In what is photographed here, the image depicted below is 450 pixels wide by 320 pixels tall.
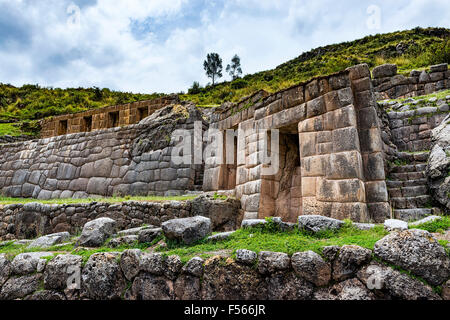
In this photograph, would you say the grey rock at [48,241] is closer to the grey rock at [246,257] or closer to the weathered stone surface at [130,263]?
the weathered stone surface at [130,263]

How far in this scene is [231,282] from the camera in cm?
272

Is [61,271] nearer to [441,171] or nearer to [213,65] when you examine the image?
[441,171]

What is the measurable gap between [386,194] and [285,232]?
7.23 ft

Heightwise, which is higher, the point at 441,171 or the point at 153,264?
the point at 441,171

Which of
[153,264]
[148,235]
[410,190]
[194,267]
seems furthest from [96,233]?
Answer: [410,190]

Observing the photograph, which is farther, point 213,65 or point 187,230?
point 213,65

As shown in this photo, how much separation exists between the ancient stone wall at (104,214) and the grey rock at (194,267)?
3.45 metres

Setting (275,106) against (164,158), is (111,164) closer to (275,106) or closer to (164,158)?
(164,158)

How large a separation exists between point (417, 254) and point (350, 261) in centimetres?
49

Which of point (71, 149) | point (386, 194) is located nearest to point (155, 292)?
point (386, 194)

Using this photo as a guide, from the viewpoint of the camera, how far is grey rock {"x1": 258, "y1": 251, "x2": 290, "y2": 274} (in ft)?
8.53

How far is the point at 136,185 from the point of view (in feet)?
31.4

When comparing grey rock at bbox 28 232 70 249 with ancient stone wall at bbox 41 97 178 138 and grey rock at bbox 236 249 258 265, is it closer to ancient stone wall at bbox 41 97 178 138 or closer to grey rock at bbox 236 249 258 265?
grey rock at bbox 236 249 258 265

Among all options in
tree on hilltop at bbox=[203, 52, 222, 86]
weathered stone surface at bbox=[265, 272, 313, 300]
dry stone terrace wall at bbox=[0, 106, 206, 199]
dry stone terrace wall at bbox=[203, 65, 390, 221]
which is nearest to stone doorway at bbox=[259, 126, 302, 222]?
dry stone terrace wall at bbox=[203, 65, 390, 221]
